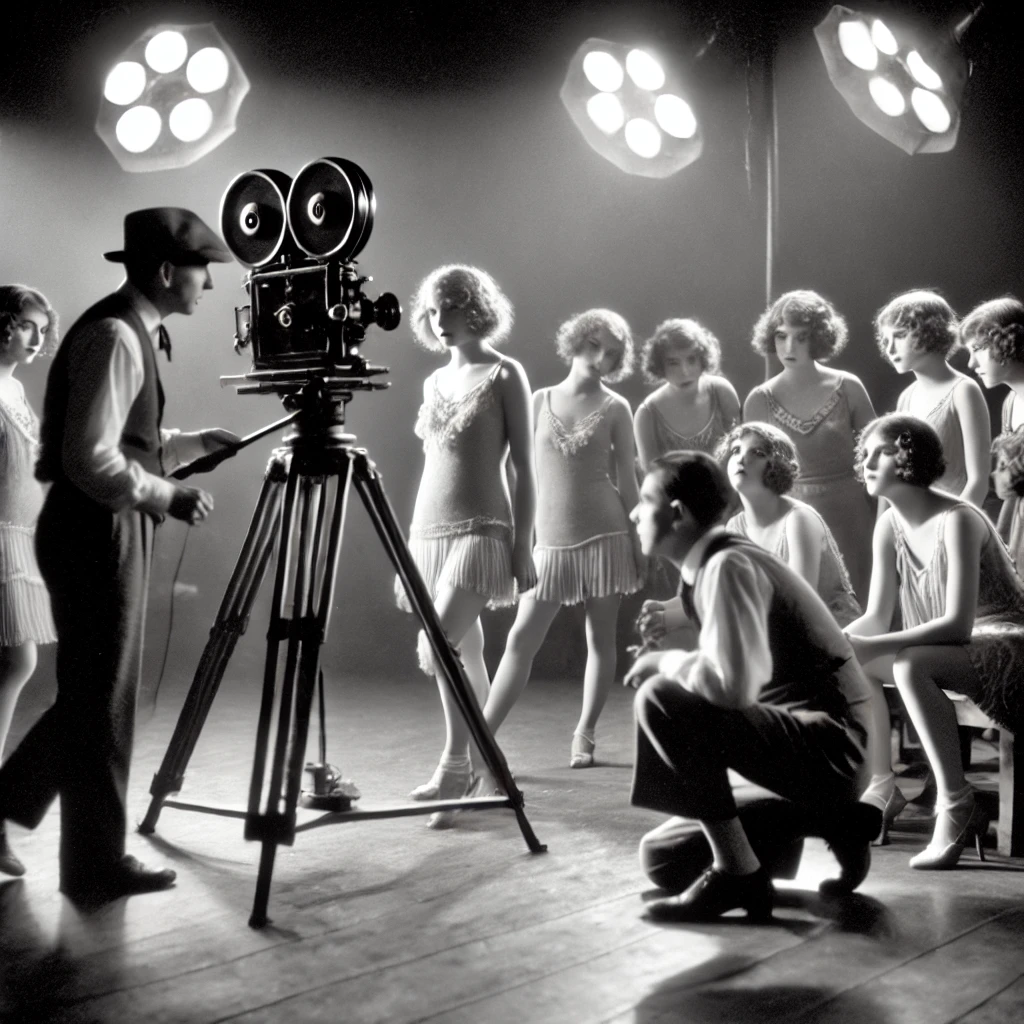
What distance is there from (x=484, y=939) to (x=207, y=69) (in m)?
4.22

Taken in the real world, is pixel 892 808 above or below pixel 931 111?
below

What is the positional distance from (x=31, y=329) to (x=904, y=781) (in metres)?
2.87

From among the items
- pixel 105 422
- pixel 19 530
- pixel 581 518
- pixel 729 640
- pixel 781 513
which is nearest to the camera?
pixel 729 640

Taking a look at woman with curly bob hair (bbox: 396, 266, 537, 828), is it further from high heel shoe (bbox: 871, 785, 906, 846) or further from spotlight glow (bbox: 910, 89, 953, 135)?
spotlight glow (bbox: 910, 89, 953, 135)

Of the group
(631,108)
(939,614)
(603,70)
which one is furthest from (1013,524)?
(603,70)

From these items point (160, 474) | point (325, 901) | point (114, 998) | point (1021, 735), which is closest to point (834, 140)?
point (1021, 735)

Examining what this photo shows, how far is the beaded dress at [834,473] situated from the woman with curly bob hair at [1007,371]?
0.52 metres

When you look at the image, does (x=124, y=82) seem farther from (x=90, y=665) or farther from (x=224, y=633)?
(x=90, y=665)

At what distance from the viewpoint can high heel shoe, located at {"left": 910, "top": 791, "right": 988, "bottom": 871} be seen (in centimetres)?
278

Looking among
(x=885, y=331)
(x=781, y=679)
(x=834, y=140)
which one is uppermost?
(x=834, y=140)

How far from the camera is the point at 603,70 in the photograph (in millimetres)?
5453

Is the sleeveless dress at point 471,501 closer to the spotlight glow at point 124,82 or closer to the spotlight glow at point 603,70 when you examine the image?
the spotlight glow at point 603,70

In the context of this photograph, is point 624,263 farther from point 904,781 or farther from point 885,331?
point 904,781

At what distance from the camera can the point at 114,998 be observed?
2.03m
